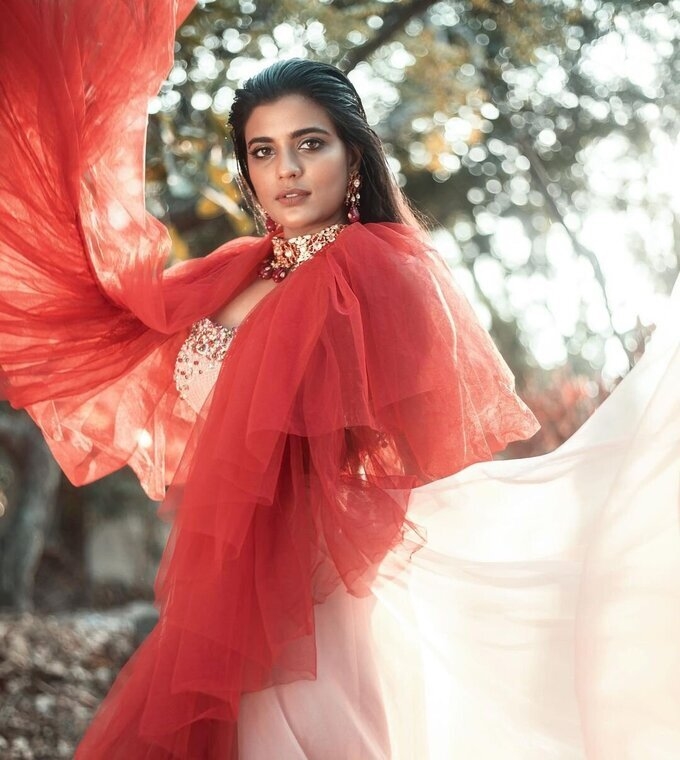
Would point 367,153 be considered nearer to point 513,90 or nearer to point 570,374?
point 513,90

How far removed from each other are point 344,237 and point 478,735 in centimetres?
110

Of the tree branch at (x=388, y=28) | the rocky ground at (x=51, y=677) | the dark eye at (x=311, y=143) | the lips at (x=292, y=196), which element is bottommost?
the rocky ground at (x=51, y=677)

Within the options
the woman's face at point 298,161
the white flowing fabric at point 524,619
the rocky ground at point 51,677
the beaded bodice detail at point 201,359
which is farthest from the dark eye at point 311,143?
the rocky ground at point 51,677

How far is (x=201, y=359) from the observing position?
8.32ft

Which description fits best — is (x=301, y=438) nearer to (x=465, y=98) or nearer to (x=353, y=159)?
(x=353, y=159)

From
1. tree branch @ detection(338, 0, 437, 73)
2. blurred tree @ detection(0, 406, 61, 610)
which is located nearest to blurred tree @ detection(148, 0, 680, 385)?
tree branch @ detection(338, 0, 437, 73)

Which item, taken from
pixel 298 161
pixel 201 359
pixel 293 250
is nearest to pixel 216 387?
pixel 201 359

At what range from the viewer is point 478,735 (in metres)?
2.13

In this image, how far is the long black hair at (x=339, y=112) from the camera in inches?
98.0

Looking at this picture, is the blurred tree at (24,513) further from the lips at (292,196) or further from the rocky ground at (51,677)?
the lips at (292,196)

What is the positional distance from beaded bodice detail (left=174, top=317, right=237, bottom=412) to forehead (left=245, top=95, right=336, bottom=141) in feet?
1.56

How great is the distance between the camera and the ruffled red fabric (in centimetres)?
203

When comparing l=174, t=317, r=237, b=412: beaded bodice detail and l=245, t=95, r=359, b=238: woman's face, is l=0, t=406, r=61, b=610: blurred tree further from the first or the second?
l=245, t=95, r=359, b=238: woman's face

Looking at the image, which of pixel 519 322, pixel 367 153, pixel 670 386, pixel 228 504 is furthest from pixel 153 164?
pixel 519 322
